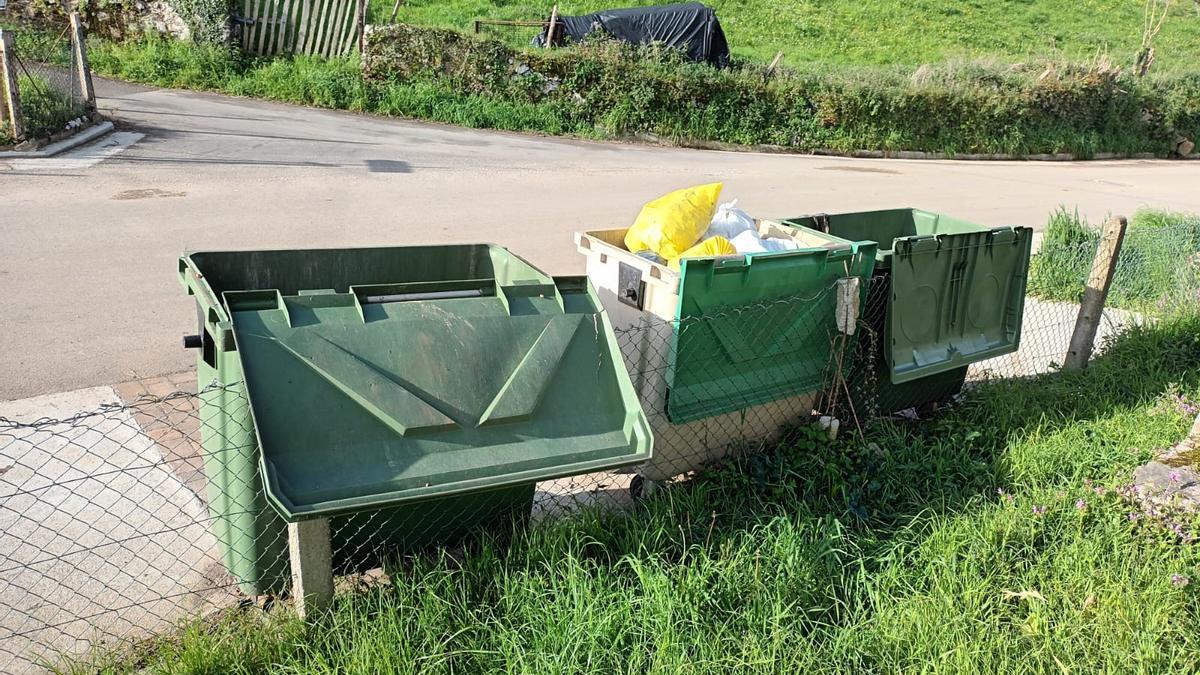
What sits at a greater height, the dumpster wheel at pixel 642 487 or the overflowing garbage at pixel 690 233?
the overflowing garbage at pixel 690 233

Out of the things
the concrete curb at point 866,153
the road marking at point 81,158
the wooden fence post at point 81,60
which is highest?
the wooden fence post at point 81,60

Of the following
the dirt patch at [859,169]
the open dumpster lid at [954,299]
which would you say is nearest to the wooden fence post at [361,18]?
the dirt patch at [859,169]

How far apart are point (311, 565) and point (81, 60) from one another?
11882 millimetres

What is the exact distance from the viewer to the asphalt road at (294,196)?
6094 mm

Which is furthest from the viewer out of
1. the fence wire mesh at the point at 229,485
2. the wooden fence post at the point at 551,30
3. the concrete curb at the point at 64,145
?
the wooden fence post at the point at 551,30

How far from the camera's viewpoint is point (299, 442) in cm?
276

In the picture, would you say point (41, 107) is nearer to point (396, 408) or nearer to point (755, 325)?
point (755, 325)

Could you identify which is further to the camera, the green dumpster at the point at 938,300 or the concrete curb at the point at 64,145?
the concrete curb at the point at 64,145

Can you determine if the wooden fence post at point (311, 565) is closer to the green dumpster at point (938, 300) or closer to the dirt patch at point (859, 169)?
the green dumpster at point (938, 300)

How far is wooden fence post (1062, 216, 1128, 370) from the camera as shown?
18.9 ft

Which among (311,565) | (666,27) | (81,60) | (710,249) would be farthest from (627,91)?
(311,565)

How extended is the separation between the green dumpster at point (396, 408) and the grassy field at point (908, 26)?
668 inches

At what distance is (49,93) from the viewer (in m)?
11.4

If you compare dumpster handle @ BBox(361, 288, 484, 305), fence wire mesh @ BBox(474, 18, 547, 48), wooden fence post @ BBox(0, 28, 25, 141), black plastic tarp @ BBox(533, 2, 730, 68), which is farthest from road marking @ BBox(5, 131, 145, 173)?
black plastic tarp @ BBox(533, 2, 730, 68)
